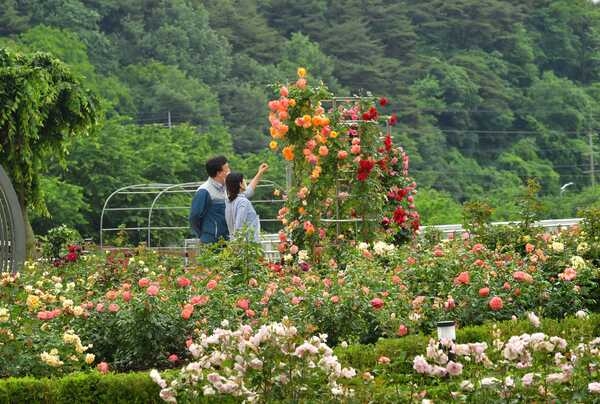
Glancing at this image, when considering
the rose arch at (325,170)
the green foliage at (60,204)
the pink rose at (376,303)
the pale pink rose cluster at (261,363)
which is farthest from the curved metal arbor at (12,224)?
the green foliage at (60,204)

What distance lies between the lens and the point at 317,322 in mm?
7441

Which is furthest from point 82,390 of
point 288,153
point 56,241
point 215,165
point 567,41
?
point 567,41

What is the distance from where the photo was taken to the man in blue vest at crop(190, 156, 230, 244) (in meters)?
10.0

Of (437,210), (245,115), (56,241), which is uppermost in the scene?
(56,241)

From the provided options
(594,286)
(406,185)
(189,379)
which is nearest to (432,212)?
(406,185)

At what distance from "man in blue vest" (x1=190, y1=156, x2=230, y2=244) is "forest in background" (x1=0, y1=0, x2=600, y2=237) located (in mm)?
24995

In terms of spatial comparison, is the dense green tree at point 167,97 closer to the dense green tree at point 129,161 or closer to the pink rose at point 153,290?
the dense green tree at point 129,161

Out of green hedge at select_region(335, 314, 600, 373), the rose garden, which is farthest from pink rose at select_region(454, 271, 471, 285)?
green hedge at select_region(335, 314, 600, 373)

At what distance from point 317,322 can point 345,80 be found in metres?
47.7

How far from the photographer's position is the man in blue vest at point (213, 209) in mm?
10016

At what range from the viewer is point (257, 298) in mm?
7695

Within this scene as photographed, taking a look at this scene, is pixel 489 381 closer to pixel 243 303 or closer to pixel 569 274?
pixel 243 303

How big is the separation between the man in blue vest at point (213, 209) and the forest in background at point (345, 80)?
2499 cm

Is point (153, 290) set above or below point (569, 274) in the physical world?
above
